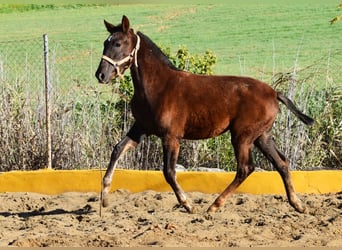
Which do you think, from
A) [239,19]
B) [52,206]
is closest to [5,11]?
[239,19]

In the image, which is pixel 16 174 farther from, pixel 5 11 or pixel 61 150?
pixel 5 11

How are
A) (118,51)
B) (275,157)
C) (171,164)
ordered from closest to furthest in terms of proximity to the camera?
(118,51), (171,164), (275,157)

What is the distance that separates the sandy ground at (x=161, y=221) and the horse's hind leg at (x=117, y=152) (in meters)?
0.24

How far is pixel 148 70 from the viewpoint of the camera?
948cm

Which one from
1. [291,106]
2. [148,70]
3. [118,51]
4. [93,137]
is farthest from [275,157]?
[93,137]

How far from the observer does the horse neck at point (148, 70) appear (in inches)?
372

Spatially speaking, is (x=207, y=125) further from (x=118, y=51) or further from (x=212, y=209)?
(x=118, y=51)

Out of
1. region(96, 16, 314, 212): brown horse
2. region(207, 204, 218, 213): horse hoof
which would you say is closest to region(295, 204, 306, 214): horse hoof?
region(96, 16, 314, 212): brown horse

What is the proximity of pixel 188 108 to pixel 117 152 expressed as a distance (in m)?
0.86

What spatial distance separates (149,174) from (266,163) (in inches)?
82.0

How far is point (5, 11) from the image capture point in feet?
117

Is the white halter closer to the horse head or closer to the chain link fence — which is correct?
the horse head

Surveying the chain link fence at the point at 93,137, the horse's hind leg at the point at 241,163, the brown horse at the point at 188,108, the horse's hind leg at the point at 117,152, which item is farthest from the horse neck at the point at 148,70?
the chain link fence at the point at 93,137

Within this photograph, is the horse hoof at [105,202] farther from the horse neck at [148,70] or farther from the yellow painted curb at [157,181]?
the horse neck at [148,70]
